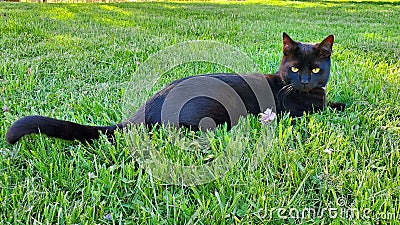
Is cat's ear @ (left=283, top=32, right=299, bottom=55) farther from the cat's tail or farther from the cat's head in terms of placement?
the cat's tail

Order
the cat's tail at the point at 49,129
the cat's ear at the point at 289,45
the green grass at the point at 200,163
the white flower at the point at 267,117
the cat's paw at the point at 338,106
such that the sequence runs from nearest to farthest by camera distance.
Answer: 1. the green grass at the point at 200,163
2. the cat's tail at the point at 49,129
3. the white flower at the point at 267,117
4. the cat's paw at the point at 338,106
5. the cat's ear at the point at 289,45

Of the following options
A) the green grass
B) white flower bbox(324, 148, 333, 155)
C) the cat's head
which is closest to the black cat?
the cat's head

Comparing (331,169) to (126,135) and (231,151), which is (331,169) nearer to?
(231,151)

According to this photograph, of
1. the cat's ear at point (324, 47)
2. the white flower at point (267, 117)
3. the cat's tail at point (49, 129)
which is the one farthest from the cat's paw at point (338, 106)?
the cat's tail at point (49, 129)

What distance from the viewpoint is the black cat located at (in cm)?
165

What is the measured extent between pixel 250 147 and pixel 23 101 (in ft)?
5.13

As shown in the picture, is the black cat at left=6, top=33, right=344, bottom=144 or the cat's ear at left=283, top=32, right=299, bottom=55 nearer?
the black cat at left=6, top=33, right=344, bottom=144

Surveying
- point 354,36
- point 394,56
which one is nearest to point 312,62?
point 394,56

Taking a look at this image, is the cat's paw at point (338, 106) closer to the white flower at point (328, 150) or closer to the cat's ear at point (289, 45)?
the cat's ear at point (289, 45)

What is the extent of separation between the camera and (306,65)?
2309 mm

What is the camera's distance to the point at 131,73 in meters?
3.24

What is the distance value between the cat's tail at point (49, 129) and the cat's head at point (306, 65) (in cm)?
122

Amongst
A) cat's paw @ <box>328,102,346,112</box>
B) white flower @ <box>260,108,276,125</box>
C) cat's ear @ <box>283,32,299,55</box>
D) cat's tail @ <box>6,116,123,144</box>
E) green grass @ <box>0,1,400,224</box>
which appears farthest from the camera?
cat's ear @ <box>283,32,299,55</box>

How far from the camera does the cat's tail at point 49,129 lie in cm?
153
